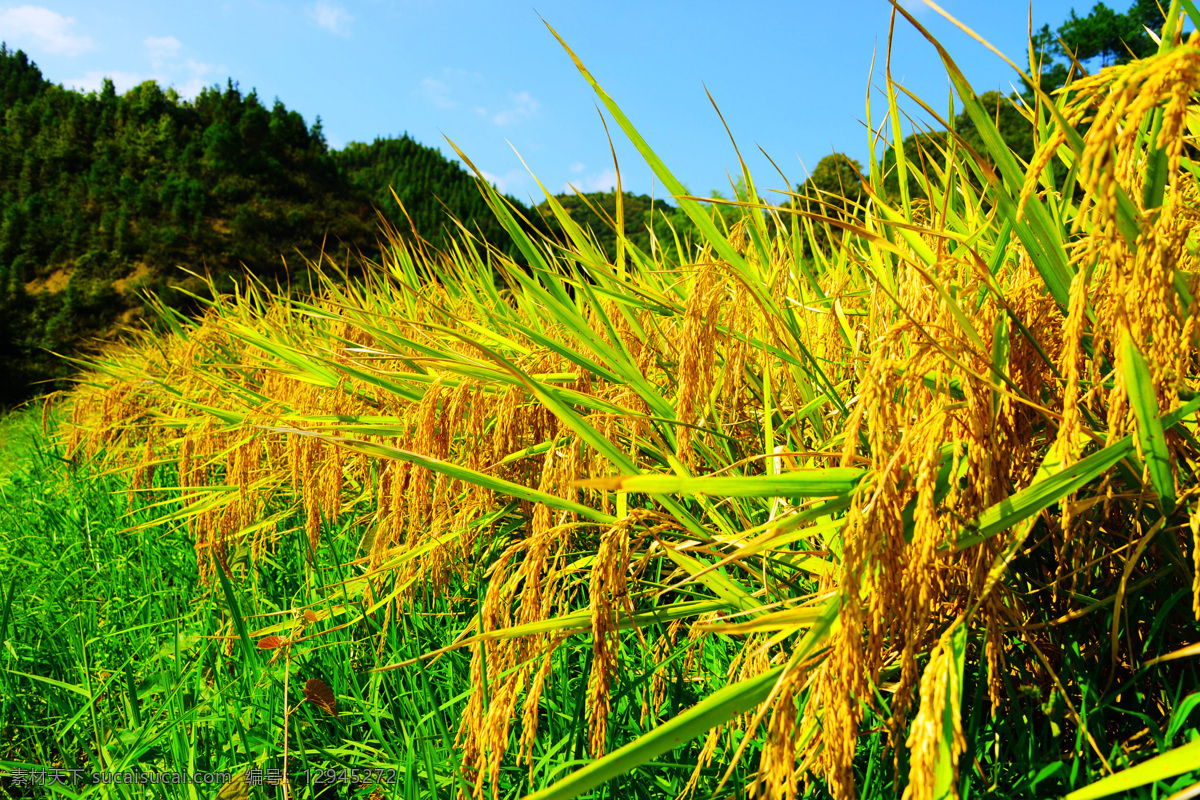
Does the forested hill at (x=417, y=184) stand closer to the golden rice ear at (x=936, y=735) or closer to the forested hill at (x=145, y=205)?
the forested hill at (x=145, y=205)

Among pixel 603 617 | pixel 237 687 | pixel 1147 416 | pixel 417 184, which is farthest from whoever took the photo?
pixel 417 184

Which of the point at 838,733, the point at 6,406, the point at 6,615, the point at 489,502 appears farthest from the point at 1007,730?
the point at 6,406

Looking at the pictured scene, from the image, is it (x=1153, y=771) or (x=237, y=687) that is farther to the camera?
(x=237, y=687)

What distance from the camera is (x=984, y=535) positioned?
753 millimetres

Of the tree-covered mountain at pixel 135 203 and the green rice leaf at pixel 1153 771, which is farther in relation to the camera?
the tree-covered mountain at pixel 135 203

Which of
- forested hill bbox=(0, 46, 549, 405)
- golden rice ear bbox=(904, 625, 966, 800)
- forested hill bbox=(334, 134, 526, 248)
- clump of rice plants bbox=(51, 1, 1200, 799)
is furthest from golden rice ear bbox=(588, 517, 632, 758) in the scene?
forested hill bbox=(0, 46, 549, 405)

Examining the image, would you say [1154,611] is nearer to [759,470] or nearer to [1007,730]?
→ [1007,730]

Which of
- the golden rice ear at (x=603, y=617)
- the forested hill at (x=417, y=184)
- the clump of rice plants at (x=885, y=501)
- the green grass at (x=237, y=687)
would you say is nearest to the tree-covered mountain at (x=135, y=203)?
A: the forested hill at (x=417, y=184)

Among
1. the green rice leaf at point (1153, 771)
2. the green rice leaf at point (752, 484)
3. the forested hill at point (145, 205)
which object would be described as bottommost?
the green rice leaf at point (1153, 771)

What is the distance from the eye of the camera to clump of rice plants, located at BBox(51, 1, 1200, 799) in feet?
2.12

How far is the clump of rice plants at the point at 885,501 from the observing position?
2.12ft

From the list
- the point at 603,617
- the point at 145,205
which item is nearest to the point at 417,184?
the point at 145,205

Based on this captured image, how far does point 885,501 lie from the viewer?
24.3 inches

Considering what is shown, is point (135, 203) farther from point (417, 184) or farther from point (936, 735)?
point (936, 735)
